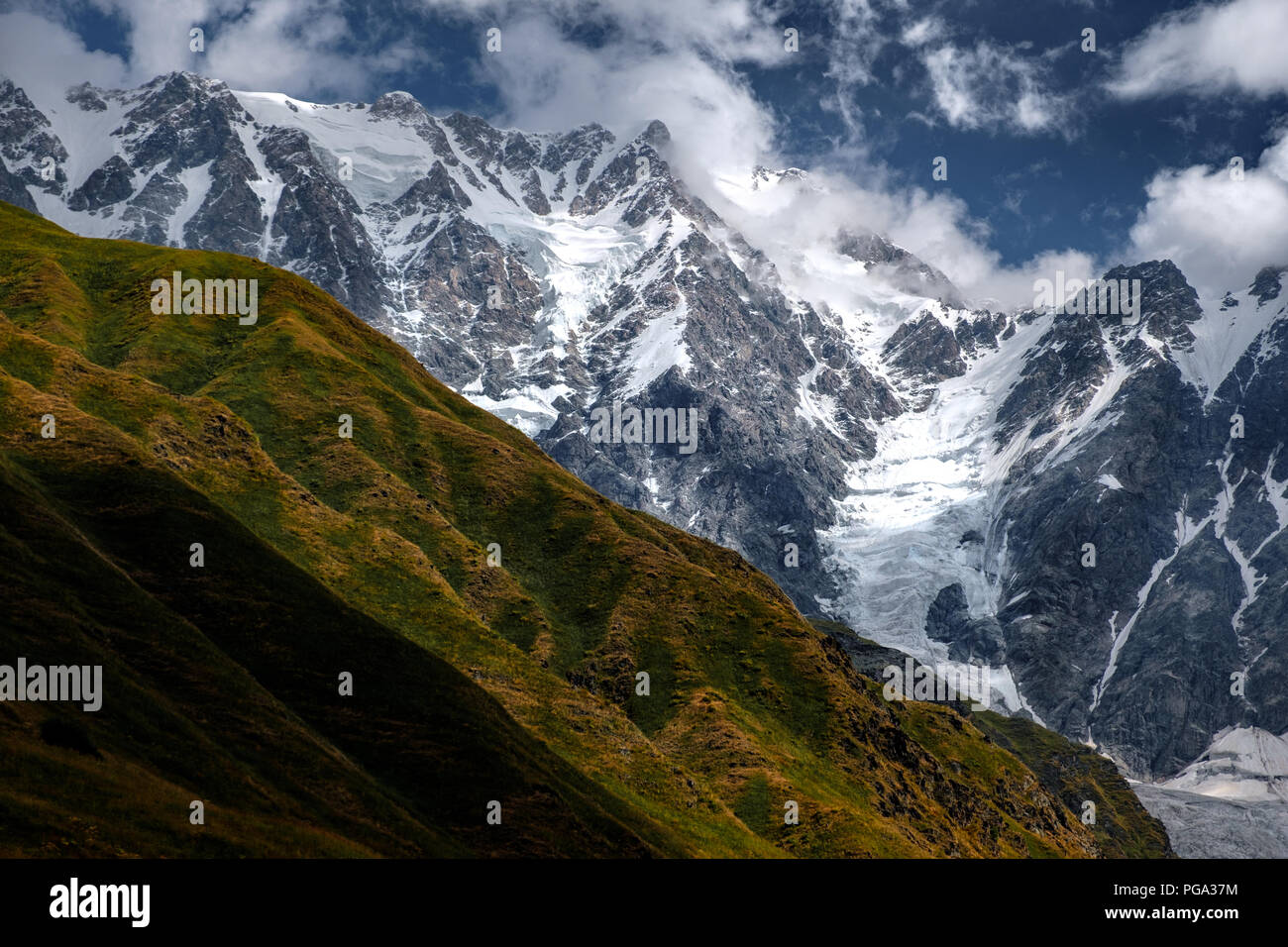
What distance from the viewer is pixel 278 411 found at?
150000 mm

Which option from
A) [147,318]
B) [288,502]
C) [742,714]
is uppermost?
[147,318]

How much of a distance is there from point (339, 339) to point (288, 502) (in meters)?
68.4

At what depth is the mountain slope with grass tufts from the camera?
A: 2270 inches

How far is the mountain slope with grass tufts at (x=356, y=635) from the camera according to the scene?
57656mm

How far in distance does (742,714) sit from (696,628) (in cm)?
1658

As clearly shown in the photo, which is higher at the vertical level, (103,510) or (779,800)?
(103,510)

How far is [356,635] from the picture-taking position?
8588 centimetres

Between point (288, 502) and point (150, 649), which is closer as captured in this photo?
point (150, 649)

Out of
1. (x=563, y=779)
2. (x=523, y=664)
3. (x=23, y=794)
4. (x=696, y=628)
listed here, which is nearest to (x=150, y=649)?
(x=23, y=794)
